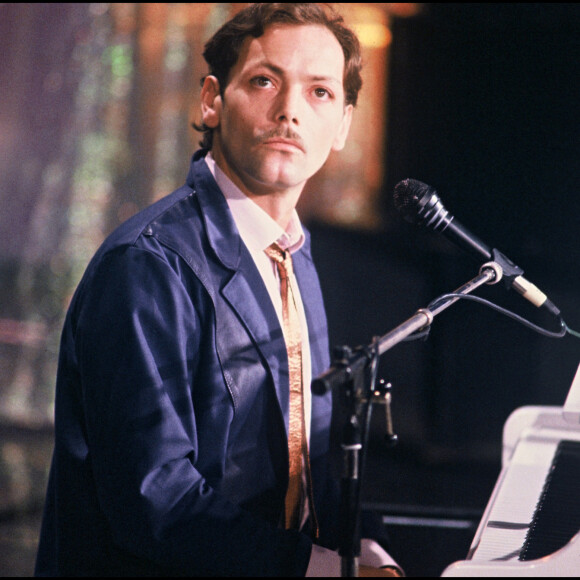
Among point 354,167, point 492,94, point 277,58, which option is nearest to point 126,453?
point 277,58

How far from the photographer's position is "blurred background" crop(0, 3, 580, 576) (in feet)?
11.2

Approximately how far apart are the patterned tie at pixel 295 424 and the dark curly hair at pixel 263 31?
1.57 ft

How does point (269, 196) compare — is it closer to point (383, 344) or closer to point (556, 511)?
point (383, 344)

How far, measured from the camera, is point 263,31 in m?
1.79

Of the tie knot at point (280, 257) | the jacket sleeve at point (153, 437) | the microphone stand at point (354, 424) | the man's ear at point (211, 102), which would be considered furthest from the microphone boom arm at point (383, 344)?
the man's ear at point (211, 102)

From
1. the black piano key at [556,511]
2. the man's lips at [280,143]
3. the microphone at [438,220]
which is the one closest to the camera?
the black piano key at [556,511]

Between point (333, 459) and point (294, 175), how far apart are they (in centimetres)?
230

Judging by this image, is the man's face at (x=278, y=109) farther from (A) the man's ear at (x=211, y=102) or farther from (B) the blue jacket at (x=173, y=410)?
(B) the blue jacket at (x=173, y=410)

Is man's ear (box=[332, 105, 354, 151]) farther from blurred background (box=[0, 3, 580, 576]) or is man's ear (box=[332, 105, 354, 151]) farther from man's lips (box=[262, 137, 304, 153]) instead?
blurred background (box=[0, 3, 580, 576])

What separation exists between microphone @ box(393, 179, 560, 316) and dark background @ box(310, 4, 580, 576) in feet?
6.05

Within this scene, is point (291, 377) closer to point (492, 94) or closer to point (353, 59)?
point (353, 59)

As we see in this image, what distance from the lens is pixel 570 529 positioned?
1.39 m

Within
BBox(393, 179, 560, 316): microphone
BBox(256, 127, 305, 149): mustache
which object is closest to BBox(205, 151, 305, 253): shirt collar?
BBox(256, 127, 305, 149): mustache

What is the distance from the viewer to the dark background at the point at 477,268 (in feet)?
11.1
